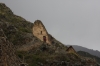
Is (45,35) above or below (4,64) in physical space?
above

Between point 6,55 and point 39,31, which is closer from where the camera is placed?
point 6,55

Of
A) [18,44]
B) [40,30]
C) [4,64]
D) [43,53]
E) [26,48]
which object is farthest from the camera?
[40,30]

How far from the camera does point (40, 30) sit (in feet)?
233

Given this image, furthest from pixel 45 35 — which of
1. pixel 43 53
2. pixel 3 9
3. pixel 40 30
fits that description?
pixel 3 9

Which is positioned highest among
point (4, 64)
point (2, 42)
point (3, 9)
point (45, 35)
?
point (3, 9)

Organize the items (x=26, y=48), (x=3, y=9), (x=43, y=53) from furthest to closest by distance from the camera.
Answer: (x=3, y=9) → (x=26, y=48) → (x=43, y=53)

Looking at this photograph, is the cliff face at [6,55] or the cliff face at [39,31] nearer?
the cliff face at [6,55]

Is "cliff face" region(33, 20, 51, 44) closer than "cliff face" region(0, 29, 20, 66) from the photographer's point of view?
No

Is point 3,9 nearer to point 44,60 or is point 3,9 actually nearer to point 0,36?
point 44,60

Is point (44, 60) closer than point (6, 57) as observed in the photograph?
No

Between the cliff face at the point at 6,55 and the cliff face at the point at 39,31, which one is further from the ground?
the cliff face at the point at 39,31

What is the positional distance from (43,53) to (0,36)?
35.0m

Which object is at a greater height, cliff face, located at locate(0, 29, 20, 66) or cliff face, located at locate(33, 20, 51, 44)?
cliff face, located at locate(33, 20, 51, 44)

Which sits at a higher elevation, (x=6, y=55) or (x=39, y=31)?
(x=39, y=31)
